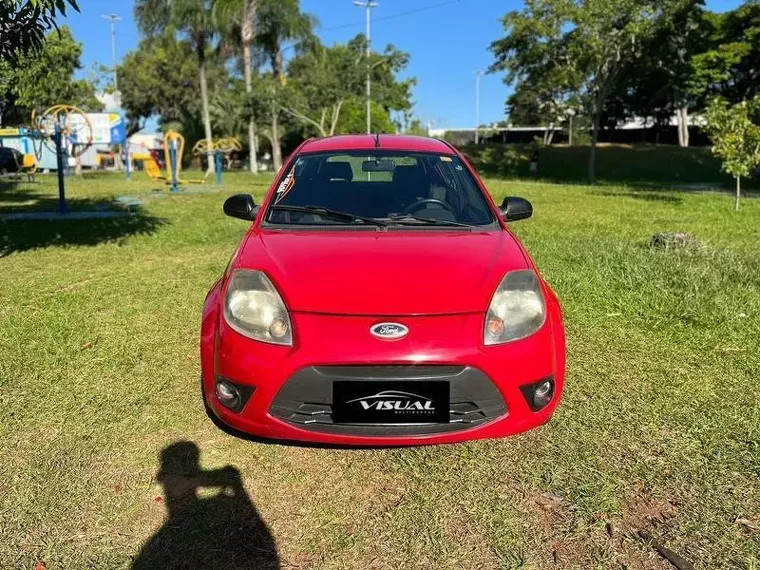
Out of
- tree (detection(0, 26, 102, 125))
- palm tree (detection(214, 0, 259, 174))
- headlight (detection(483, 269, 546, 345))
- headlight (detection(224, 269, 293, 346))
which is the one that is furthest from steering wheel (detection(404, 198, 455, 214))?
palm tree (detection(214, 0, 259, 174))

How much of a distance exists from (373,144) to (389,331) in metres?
2.01

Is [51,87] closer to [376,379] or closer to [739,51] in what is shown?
[376,379]

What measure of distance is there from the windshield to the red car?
0.36 meters

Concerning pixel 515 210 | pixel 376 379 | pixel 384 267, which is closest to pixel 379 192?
pixel 515 210

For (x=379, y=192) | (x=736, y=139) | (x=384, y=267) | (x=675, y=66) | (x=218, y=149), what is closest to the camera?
(x=384, y=267)

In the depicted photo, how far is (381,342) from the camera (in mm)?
2467

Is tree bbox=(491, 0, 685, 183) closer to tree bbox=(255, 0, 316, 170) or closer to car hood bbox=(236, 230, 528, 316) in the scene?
tree bbox=(255, 0, 316, 170)

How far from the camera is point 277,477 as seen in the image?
275 cm

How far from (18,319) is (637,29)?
22815 mm

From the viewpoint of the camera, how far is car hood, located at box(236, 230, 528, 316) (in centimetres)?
258

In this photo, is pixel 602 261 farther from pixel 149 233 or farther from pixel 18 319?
pixel 149 233

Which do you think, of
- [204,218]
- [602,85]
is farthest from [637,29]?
[204,218]

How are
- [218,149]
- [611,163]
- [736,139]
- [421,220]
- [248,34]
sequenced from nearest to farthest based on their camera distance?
[421,220], [736,139], [218,149], [248,34], [611,163]

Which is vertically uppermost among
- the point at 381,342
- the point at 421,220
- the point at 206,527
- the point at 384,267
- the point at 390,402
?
the point at 421,220
